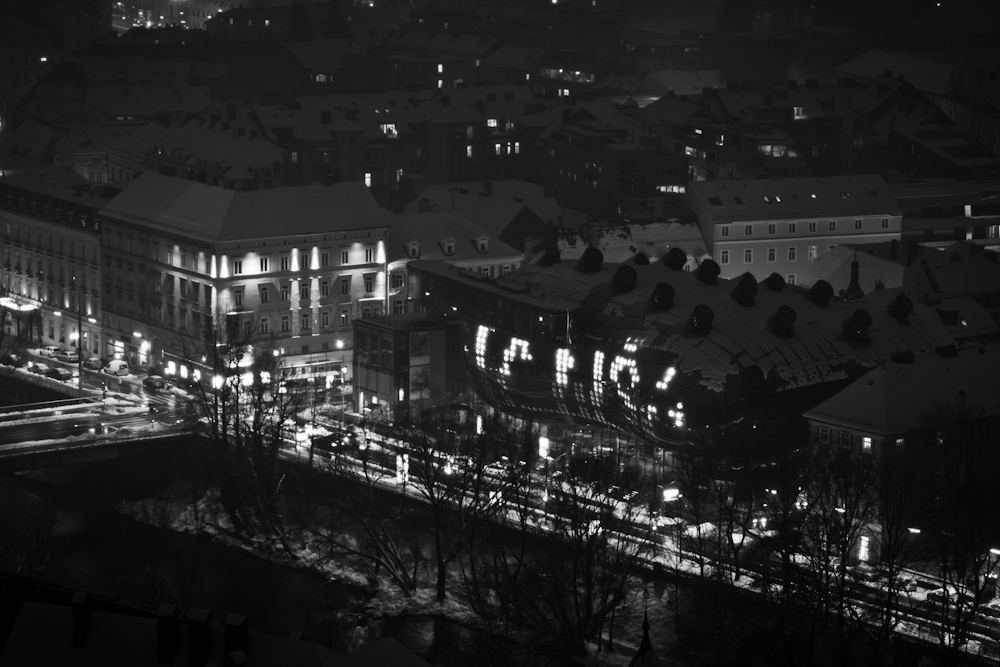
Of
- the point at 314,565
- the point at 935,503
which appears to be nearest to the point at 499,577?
the point at 314,565

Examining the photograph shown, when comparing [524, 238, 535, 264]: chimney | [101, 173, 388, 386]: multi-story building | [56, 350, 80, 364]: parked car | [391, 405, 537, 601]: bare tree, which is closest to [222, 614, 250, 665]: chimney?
[391, 405, 537, 601]: bare tree

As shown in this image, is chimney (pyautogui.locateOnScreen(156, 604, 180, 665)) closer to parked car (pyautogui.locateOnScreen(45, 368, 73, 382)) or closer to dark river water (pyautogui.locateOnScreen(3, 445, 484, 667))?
dark river water (pyautogui.locateOnScreen(3, 445, 484, 667))

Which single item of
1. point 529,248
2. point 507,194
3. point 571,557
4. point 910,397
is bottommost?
point 571,557

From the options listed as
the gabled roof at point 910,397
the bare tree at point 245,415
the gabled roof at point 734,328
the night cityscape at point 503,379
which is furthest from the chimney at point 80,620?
the gabled roof at point 734,328

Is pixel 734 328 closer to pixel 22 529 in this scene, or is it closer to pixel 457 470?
pixel 457 470

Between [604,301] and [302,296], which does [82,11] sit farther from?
[604,301]

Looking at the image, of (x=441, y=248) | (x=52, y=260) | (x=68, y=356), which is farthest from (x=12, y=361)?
(x=441, y=248)
